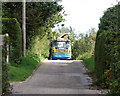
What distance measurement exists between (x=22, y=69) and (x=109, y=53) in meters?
9.87

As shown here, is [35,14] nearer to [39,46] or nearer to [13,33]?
[39,46]

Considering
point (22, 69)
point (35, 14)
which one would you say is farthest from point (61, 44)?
point (22, 69)

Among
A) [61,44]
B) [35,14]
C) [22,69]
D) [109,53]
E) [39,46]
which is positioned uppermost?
[35,14]

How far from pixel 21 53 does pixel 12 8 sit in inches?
277

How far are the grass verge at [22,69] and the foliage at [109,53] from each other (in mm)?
5060

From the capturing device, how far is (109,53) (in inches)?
570

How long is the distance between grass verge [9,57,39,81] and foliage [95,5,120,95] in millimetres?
5060

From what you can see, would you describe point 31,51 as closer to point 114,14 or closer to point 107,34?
point 114,14

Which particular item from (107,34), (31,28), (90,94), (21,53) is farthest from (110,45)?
(31,28)

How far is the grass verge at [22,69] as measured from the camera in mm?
19169

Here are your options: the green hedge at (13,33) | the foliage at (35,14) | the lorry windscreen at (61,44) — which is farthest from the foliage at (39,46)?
the green hedge at (13,33)

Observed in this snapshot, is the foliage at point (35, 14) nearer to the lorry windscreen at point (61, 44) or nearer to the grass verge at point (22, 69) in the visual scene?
the lorry windscreen at point (61, 44)

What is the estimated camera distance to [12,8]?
109ft

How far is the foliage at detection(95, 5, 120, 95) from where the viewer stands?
36.6 ft
